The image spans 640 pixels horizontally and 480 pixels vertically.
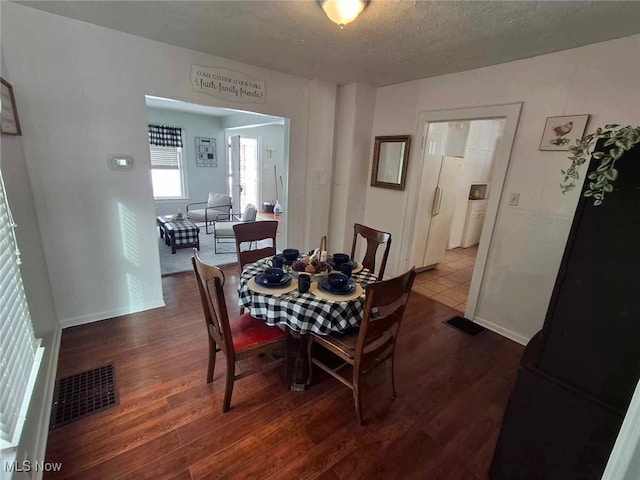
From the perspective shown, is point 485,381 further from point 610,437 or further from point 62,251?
point 62,251

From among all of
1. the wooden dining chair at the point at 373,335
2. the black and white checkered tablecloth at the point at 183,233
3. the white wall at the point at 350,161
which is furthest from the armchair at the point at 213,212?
the wooden dining chair at the point at 373,335

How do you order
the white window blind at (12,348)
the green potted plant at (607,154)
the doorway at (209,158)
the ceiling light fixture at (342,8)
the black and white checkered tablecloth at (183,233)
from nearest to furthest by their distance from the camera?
the green potted plant at (607,154) → the white window blind at (12,348) → the ceiling light fixture at (342,8) → the black and white checkered tablecloth at (183,233) → the doorway at (209,158)

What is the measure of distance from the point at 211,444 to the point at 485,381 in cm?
190

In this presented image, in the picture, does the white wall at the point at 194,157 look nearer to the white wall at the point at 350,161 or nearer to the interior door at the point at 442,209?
the white wall at the point at 350,161

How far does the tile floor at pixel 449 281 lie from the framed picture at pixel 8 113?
13.0ft

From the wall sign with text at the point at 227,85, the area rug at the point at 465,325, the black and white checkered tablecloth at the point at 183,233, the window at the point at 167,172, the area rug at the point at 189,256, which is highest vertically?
the wall sign with text at the point at 227,85

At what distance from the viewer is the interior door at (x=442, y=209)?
384cm

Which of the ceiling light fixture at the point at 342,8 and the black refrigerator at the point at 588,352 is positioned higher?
the ceiling light fixture at the point at 342,8

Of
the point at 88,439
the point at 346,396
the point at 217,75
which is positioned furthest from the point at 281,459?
the point at 217,75

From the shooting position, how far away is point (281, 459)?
4.83ft

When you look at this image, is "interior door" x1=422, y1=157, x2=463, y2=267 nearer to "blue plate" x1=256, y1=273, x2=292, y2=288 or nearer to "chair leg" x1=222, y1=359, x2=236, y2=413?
"blue plate" x1=256, y1=273, x2=292, y2=288

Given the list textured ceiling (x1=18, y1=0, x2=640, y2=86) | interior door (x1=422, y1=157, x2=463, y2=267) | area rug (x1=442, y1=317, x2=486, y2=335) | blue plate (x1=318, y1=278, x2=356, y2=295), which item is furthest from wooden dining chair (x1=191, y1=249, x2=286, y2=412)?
interior door (x1=422, y1=157, x2=463, y2=267)

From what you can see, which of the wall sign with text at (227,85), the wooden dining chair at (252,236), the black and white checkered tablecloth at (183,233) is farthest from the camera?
the black and white checkered tablecloth at (183,233)

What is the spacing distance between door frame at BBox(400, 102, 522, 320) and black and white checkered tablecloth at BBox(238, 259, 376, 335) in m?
1.78
